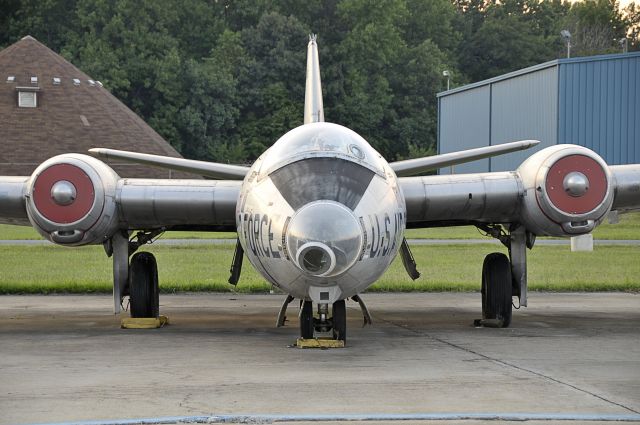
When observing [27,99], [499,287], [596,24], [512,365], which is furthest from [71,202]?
[596,24]

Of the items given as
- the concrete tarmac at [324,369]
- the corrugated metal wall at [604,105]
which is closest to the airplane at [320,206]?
the concrete tarmac at [324,369]

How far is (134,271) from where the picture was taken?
14.6 metres

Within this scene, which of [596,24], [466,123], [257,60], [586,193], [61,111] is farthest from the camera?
[596,24]

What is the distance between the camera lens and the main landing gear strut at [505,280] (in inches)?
567

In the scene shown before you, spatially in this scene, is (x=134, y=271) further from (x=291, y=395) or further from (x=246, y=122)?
(x=246, y=122)

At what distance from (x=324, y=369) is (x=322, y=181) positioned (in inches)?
76.9

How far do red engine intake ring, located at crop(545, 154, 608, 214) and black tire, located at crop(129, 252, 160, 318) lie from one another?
504cm

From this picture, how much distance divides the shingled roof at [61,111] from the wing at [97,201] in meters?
55.0

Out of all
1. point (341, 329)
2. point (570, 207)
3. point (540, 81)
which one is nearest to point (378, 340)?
point (341, 329)

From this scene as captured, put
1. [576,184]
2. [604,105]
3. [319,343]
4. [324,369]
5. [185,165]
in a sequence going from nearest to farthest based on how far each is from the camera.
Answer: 1. [324,369]
2. [319,343]
3. [576,184]
4. [185,165]
5. [604,105]

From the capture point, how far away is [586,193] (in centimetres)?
1348

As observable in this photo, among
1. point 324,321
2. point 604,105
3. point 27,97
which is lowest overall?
point 324,321

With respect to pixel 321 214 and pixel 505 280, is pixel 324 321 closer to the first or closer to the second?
pixel 321 214

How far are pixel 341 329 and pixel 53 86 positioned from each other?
61225 millimetres
